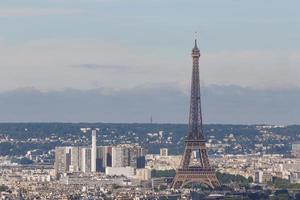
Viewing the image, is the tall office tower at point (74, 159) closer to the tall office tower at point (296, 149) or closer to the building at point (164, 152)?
the building at point (164, 152)

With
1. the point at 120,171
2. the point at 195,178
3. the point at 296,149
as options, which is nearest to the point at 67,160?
the point at 120,171

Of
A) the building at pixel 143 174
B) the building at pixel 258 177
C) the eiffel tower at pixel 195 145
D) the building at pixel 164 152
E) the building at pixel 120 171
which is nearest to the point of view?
the eiffel tower at pixel 195 145

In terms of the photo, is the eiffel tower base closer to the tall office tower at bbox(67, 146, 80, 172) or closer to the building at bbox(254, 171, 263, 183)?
the building at bbox(254, 171, 263, 183)

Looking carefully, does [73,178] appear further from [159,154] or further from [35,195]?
[159,154]

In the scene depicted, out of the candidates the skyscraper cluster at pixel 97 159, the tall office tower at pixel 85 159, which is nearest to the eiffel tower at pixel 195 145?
the skyscraper cluster at pixel 97 159

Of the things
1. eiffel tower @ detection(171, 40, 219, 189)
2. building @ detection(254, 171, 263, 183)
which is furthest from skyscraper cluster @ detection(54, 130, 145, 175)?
eiffel tower @ detection(171, 40, 219, 189)

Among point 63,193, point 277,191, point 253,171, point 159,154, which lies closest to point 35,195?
point 63,193
